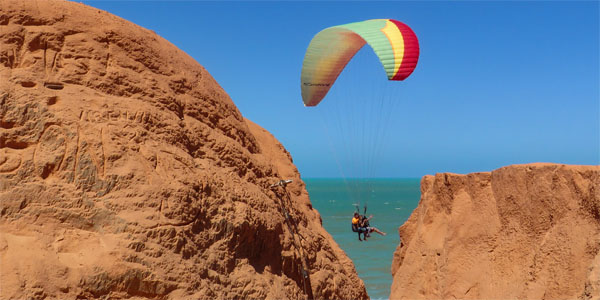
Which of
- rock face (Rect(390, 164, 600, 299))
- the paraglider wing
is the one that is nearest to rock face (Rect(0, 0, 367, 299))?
the paraglider wing

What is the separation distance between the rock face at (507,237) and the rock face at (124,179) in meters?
5.62

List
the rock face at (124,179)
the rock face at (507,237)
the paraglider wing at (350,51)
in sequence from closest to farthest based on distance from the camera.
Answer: the rock face at (124,179), the rock face at (507,237), the paraglider wing at (350,51)

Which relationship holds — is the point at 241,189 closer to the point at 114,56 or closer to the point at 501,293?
the point at 114,56

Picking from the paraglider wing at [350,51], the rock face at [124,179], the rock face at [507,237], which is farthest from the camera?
the paraglider wing at [350,51]

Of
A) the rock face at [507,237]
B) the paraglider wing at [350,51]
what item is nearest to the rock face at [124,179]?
the paraglider wing at [350,51]

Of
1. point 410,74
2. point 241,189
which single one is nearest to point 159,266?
point 241,189

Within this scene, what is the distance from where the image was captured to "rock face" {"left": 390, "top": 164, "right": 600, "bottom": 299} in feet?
35.9

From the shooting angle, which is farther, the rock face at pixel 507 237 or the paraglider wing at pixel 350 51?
the paraglider wing at pixel 350 51

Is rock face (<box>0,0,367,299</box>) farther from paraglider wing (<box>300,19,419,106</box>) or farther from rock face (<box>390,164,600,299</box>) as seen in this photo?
rock face (<box>390,164,600,299</box>)

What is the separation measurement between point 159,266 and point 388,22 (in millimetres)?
8792

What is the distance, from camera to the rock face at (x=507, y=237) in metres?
11.0

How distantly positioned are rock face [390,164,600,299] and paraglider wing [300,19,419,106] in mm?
3846

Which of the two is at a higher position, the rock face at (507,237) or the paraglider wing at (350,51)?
the paraglider wing at (350,51)

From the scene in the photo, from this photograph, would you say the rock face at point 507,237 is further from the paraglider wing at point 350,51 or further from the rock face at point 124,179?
the rock face at point 124,179
